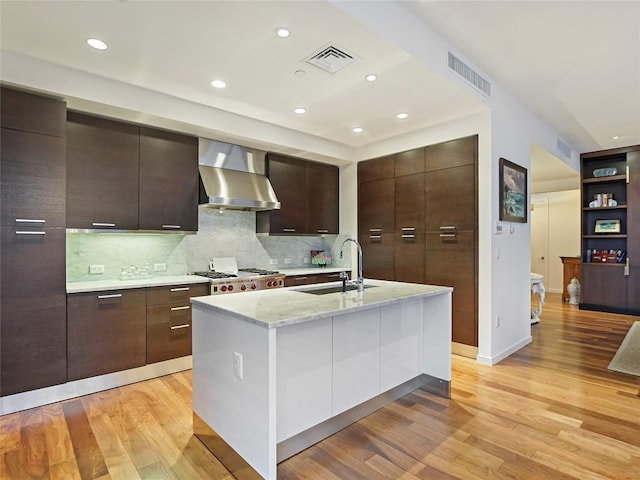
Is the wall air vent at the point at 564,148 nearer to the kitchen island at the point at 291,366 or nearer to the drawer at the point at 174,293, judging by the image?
the kitchen island at the point at 291,366

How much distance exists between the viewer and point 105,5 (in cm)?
208

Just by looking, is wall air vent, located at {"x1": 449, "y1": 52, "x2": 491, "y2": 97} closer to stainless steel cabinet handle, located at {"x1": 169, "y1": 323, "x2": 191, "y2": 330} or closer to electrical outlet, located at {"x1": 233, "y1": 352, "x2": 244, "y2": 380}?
electrical outlet, located at {"x1": 233, "y1": 352, "x2": 244, "y2": 380}

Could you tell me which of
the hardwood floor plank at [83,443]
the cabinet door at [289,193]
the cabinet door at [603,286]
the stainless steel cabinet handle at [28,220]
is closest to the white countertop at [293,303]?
the hardwood floor plank at [83,443]

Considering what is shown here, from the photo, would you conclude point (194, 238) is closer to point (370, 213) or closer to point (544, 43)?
point (370, 213)

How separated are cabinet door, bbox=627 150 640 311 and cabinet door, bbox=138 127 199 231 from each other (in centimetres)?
709

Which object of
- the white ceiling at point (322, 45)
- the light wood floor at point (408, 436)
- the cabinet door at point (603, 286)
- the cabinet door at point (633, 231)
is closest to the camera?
the light wood floor at point (408, 436)

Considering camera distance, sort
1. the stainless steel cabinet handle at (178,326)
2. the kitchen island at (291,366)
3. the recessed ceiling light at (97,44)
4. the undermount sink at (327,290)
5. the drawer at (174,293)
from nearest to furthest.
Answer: the kitchen island at (291,366)
the recessed ceiling light at (97,44)
the undermount sink at (327,290)
the drawer at (174,293)
the stainless steel cabinet handle at (178,326)

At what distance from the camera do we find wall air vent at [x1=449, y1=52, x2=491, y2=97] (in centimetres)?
300

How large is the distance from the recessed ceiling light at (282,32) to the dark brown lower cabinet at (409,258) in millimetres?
2755

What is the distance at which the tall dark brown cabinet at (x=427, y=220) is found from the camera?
3.84m

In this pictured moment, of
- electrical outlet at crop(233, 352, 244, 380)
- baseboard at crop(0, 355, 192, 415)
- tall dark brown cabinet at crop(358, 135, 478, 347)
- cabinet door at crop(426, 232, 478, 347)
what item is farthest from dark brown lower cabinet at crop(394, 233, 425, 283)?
electrical outlet at crop(233, 352, 244, 380)

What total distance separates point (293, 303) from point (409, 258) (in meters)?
2.60

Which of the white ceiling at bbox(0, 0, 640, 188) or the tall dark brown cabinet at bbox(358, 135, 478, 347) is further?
the tall dark brown cabinet at bbox(358, 135, 478, 347)

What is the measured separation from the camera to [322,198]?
516 centimetres
